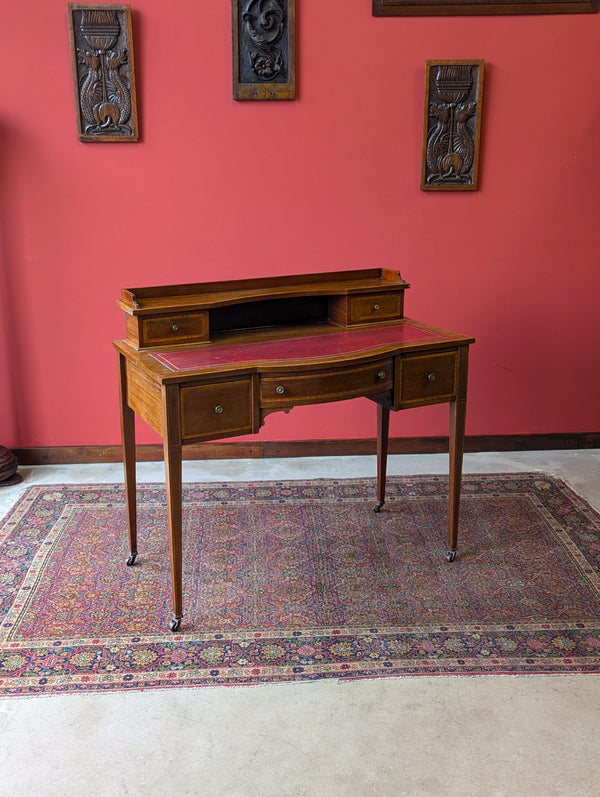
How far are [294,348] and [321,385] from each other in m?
0.22

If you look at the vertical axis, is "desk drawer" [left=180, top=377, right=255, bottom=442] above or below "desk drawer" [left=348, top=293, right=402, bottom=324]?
below

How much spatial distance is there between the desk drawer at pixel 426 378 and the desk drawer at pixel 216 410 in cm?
61

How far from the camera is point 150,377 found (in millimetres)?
2639

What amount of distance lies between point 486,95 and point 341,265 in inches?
43.0

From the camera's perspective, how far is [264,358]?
110 inches

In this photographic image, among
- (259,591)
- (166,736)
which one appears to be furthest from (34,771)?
(259,591)

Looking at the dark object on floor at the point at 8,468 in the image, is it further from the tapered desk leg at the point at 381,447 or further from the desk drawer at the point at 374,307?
the desk drawer at the point at 374,307

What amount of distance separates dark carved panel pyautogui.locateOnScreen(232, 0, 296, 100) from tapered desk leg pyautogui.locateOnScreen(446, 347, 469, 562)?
1.72 m

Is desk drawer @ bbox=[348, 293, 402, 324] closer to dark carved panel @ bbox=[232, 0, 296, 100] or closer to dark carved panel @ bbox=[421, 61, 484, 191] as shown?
dark carved panel @ bbox=[421, 61, 484, 191]

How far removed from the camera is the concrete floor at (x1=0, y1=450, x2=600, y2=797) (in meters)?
2.12

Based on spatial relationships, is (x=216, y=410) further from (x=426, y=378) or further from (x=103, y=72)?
(x=103, y=72)

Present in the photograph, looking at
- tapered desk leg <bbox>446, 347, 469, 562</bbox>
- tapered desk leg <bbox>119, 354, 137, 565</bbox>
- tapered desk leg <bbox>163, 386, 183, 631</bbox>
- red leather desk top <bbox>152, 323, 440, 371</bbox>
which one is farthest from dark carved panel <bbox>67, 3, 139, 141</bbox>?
tapered desk leg <bbox>446, 347, 469, 562</bbox>

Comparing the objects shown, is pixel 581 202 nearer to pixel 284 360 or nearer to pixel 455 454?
→ pixel 455 454

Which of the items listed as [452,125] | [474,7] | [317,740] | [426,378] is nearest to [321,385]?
[426,378]
